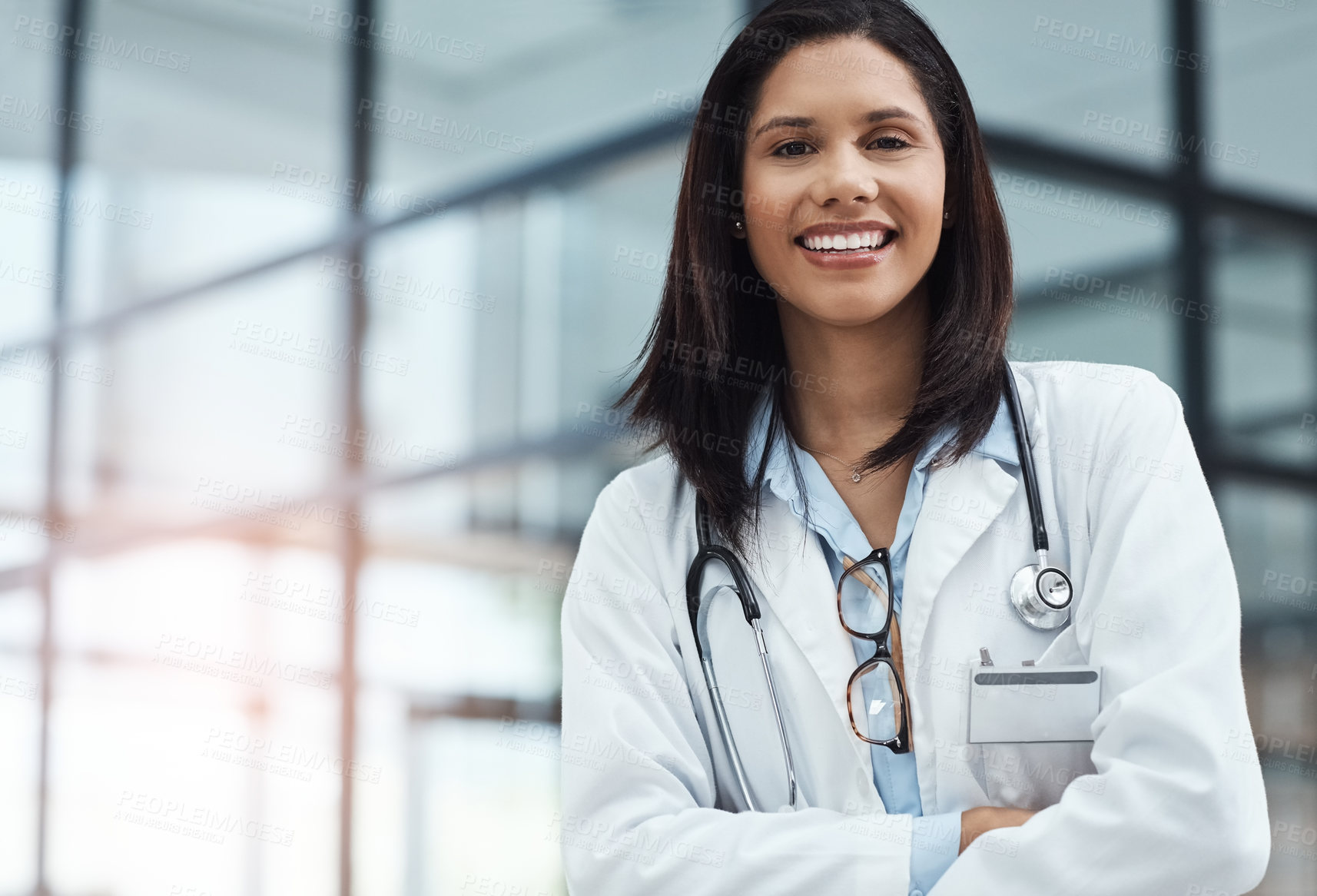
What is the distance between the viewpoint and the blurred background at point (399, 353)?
10.2ft

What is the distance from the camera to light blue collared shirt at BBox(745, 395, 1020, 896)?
1027mm

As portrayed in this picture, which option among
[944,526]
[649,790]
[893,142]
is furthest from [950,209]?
[649,790]

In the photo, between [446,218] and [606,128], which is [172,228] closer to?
[446,218]

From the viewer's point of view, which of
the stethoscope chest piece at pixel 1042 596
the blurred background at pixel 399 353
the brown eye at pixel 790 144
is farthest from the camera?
the blurred background at pixel 399 353

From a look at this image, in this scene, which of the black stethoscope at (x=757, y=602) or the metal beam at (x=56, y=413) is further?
the metal beam at (x=56, y=413)

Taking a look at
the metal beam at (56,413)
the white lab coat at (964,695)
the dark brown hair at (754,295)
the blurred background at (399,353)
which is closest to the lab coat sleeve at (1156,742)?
the white lab coat at (964,695)

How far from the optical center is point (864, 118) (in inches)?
45.4

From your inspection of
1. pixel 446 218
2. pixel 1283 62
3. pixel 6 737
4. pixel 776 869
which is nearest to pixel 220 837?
pixel 6 737

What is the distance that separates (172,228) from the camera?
341 centimetres

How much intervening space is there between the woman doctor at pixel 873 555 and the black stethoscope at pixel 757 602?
0.01m

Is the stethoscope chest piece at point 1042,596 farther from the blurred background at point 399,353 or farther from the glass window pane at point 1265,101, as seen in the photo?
the glass window pane at point 1265,101

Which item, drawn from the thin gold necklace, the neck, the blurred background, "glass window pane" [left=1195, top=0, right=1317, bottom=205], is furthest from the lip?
"glass window pane" [left=1195, top=0, right=1317, bottom=205]

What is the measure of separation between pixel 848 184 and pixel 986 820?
630 mm

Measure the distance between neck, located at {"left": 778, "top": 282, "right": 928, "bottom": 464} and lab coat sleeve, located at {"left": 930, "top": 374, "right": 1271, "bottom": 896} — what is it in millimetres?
278
